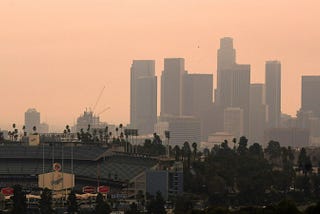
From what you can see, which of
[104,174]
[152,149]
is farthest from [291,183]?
[152,149]

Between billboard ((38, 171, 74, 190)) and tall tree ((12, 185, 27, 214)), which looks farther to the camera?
billboard ((38, 171, 74, 190))

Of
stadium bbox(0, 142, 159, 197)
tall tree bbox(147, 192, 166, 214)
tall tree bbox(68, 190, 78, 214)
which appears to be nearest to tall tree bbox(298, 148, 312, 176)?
stadium bbox(0, 142, 159, 197)

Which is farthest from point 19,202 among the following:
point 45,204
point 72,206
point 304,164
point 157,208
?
point 304,164

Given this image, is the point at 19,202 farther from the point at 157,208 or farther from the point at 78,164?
the point at 78,164

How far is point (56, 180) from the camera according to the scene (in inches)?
5792

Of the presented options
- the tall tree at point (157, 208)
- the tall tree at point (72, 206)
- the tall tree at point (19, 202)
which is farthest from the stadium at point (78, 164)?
the tall tree at point (157, 208)

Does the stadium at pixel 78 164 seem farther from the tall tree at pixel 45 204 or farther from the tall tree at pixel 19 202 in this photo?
the tall tree at pixel 19 202

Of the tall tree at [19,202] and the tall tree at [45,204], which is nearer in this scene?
the tall tree at [19,202]

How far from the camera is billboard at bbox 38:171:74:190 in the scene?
146500 millimetres

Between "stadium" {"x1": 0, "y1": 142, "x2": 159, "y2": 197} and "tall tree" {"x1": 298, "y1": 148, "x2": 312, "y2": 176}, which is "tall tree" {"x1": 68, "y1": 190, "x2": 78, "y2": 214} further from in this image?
"tall tree" {"x1": 298, "y1": 148, "x2": 312, "y2": 176}

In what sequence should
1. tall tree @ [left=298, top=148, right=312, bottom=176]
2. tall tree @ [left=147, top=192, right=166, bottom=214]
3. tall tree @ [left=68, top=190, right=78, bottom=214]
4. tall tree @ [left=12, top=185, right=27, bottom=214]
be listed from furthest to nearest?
1. tall tree @ [left=298, top=148, right=312, bottom=176]
2. tall tree @ [left=68, top=190, right=78, bottom=214]
3. tall tree @ [left=12, top=185, right=27, bottom=214]
4. tall tree @ [left=147, top=192, right=166, bottom=214]

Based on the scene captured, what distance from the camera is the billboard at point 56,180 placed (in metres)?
146

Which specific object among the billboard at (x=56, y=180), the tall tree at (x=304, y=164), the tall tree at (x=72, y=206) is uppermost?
the tall tree at (x=304, y=164)

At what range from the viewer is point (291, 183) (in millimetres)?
145000
